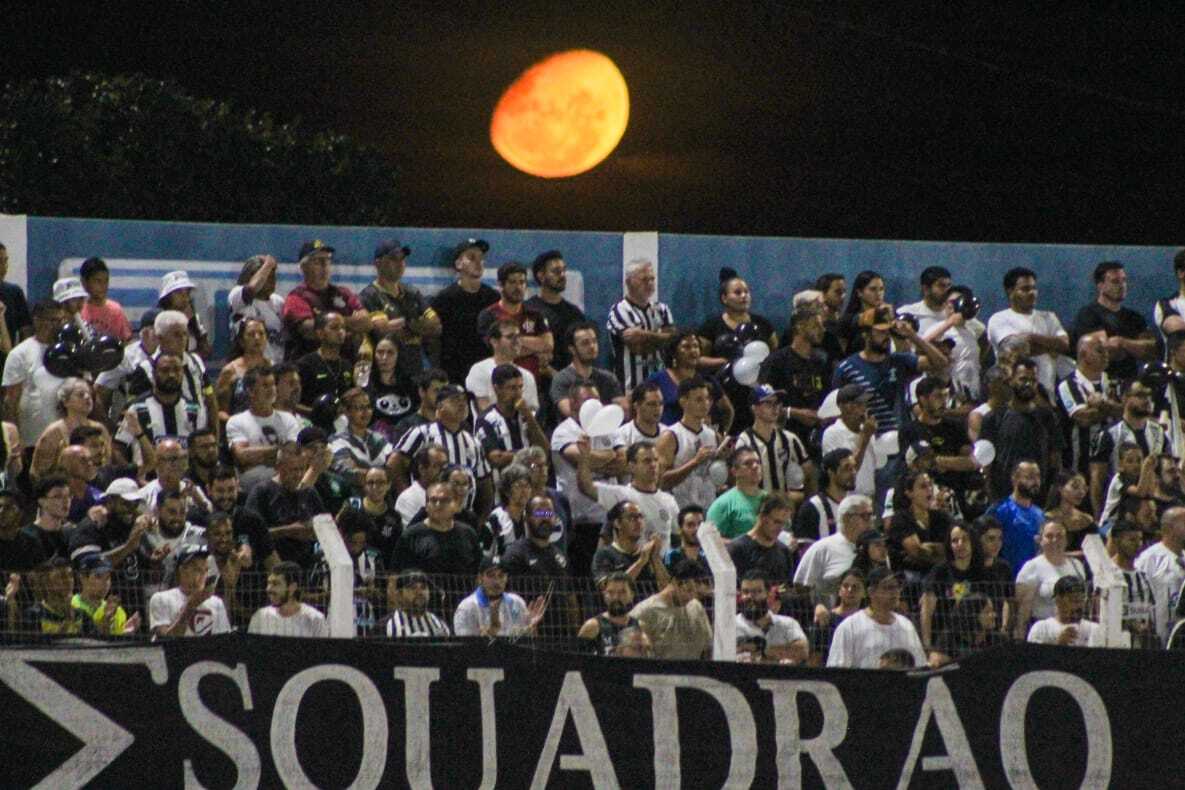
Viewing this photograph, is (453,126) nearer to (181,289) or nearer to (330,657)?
(181,289)

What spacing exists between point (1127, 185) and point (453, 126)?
969cm

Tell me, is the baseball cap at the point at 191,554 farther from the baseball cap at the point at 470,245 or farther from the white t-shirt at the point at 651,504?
the baseball cap at the point at 470,245

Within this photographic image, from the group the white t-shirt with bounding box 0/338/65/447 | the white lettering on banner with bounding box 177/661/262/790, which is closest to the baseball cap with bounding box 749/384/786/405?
the white t-shirt with bounding box 0/338/65/447

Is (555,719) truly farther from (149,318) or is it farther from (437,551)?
(149,318)

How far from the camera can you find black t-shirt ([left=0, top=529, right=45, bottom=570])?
12.0 metres

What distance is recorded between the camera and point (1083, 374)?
16.6m

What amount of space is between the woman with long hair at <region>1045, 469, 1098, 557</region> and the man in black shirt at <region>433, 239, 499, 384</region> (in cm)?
420

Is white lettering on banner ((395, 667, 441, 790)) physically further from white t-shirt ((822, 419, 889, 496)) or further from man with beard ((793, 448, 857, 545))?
white t-shirt ((822, 419, 889, 496))

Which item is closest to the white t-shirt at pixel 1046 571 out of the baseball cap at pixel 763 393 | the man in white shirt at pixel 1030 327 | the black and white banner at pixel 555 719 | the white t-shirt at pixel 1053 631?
the white t-shirt at pixel 1053 631

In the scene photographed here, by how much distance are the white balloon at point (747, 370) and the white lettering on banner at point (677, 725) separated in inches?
237

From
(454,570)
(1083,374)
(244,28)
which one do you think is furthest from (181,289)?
(244,28)

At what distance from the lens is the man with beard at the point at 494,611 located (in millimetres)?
10953

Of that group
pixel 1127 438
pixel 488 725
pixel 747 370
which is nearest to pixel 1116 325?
pixel 1127 438

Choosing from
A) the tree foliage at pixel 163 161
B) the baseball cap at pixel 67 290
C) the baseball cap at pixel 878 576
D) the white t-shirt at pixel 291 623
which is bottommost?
the white t-shirt at pixel 291 623
